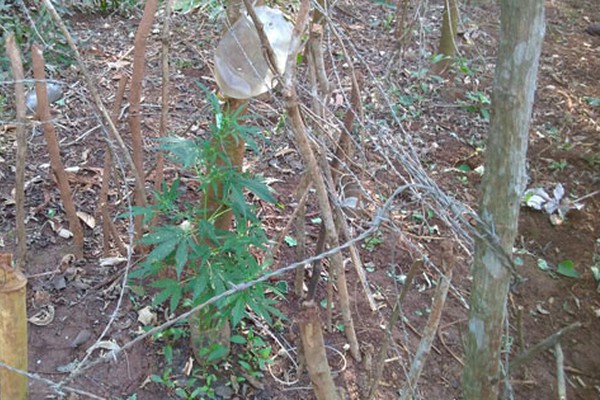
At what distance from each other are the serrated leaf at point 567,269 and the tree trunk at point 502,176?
7.17ft

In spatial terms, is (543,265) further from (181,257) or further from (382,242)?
(181,257)

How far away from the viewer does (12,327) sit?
1.37m

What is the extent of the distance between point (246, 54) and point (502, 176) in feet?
3.83

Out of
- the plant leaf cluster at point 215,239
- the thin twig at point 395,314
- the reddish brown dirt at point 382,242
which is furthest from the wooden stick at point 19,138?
the thin twig at point 395,314

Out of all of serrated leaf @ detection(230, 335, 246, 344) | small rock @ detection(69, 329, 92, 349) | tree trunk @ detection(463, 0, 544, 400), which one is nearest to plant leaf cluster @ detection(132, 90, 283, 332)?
serrated leaf @ detection(230, 335, 246, 344)

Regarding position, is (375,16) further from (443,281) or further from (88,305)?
(443,281)

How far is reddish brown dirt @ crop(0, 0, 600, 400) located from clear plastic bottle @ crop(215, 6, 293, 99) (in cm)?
31

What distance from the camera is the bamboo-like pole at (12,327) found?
1340 mm

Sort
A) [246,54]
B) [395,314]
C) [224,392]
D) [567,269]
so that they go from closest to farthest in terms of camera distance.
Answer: [395,314]
[246,54]
[224,392]
[567,269]

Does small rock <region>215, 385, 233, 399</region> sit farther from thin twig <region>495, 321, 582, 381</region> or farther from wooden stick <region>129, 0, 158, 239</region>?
thin twig <region>495, 321, 582, 381</region>

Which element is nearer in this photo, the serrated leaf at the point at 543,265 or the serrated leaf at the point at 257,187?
the serrated leaf at the point at 257,187

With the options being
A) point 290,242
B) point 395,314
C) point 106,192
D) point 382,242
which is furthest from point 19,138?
point 382,242

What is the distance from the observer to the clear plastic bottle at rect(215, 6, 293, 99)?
6.60ft

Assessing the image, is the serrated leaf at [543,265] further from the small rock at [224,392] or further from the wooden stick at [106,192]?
the wooden stick at [106,192]
